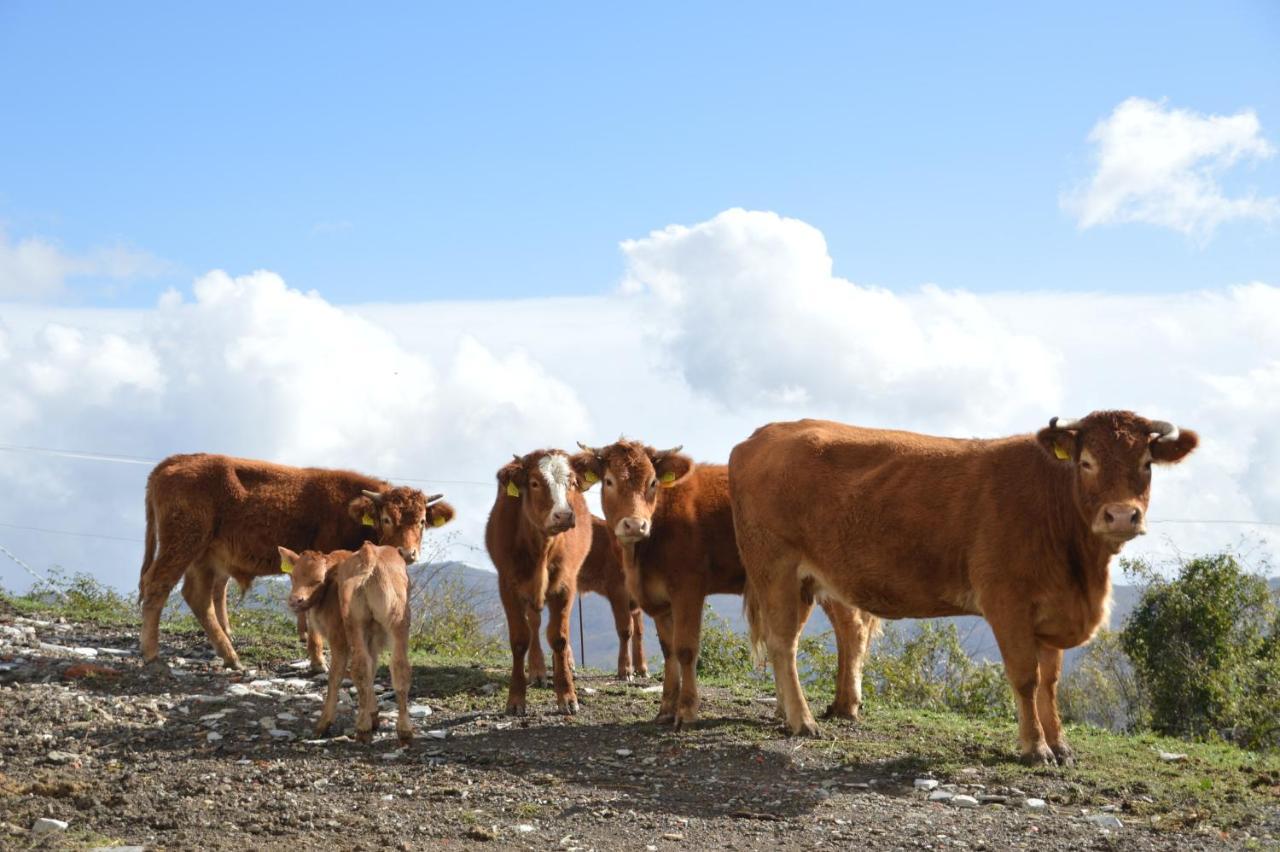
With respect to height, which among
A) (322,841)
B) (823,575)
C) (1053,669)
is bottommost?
(322,841)

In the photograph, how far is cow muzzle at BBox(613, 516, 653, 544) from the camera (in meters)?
12.4

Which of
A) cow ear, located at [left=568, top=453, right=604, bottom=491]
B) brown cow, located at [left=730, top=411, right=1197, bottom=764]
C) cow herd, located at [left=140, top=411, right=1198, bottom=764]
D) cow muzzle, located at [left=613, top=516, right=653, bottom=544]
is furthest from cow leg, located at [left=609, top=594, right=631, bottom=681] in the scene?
cow muzzle, located at [left=613, top=516, right=653, bottom=544]

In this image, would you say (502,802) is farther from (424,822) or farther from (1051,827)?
(1051,827)

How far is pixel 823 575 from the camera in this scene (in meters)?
12.2

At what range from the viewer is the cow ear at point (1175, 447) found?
10961mm

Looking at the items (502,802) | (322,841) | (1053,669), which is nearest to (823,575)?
(1053,669)

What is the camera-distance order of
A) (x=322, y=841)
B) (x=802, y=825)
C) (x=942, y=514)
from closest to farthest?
(x=322, y=841) → (x=802, y=825) → (x=942, y=514)

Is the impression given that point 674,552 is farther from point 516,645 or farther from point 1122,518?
point 1122,518

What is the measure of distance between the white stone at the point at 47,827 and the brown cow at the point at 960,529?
613cm

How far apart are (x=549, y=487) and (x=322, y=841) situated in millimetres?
5505

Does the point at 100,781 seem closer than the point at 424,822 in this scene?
No

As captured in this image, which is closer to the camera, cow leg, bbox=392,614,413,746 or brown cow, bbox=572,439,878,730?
cow leg, bbox=392,614,413,746

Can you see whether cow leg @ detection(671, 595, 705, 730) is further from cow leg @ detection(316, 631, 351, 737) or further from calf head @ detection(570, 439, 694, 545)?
cow leg @ detection(316, 631, 351, 737)

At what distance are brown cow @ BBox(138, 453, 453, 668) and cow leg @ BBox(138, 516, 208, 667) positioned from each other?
1 centimetres
